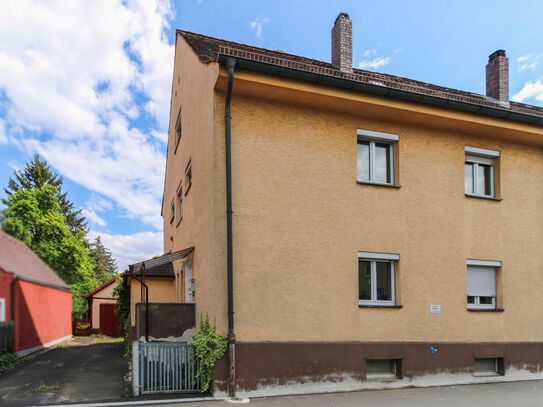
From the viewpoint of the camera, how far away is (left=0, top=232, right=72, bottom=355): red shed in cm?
494

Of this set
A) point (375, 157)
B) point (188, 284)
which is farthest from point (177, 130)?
point (375, 157)

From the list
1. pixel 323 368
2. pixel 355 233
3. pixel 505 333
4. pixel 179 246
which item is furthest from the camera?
pixel 179 246

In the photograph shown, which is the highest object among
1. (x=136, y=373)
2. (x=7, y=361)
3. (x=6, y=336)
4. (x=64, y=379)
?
(x=136, y=373)

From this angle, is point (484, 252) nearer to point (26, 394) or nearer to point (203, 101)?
point (203, 101)

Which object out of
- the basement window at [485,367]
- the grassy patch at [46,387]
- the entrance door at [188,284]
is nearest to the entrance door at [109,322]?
the entrance door at [188,284]

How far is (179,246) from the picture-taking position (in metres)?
14.8

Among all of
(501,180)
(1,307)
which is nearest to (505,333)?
(501,180)

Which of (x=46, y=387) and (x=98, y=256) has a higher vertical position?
(x=98, y=256)

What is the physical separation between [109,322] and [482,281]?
21.6 m

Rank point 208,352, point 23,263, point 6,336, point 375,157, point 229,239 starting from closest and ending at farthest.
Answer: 1. point 23,263
2. point 208,352
3. point 229,239
4. point 375,157
5. point 6,336

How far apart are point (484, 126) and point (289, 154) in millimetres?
5020

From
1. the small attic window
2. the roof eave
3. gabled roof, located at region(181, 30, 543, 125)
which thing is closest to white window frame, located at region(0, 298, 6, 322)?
the small attic window

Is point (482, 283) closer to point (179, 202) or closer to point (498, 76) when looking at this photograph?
point (498, 76)

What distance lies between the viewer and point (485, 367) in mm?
10781
